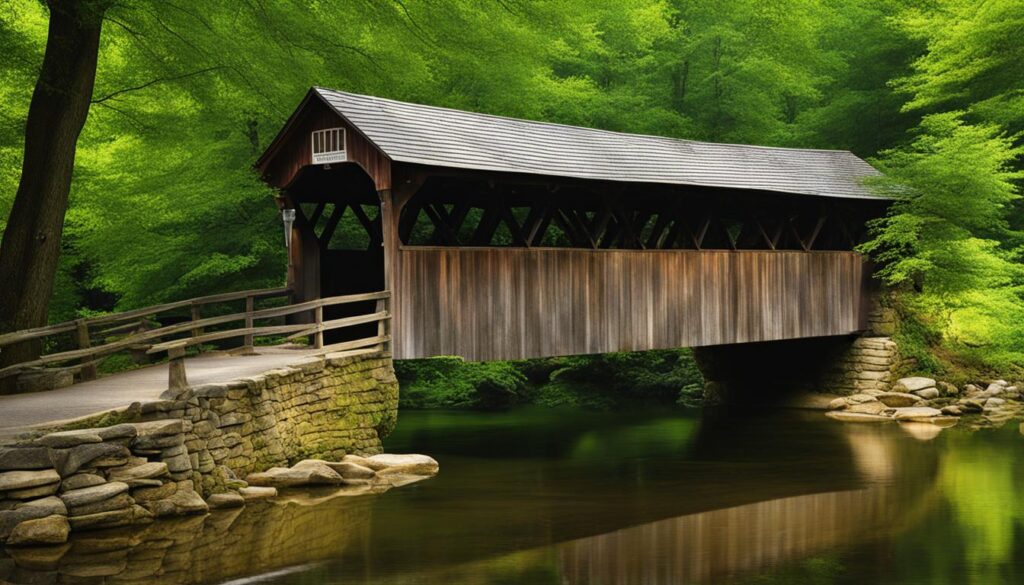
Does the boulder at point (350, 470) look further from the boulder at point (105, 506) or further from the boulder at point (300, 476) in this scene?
the boulder at point (105, 506)

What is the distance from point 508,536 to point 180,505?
3.14 metres

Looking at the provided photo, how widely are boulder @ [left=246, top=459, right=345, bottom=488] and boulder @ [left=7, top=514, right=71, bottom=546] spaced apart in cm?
255

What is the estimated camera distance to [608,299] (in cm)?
1689

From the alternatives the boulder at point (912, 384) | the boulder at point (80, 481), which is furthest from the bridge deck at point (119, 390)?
the boulder at point (912, 384)

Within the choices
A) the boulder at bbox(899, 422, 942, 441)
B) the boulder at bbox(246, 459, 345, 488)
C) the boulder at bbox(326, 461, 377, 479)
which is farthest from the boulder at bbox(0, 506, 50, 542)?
the boulder at bbox(899, 422, 942, 441)

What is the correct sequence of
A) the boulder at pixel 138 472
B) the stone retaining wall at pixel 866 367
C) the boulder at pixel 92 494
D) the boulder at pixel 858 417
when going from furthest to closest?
the stone retaining wall at pixel 866 367, the boulder at pixel 858 417, the boulder at pixel 138 472, the boulder at pixel 92 494

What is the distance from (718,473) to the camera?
46.2 feet

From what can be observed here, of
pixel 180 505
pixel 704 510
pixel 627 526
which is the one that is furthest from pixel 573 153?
pixel 180 505

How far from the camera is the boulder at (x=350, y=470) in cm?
1270

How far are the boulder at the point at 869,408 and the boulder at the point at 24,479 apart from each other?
1483 cm

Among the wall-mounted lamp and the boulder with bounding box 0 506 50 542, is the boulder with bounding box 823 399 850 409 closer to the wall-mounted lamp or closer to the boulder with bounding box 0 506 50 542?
the wall-mounted lamp

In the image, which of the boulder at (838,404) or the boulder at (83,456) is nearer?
the boulder at (83,456)

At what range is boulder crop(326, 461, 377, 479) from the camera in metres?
12.7

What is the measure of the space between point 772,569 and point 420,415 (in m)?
13.3
